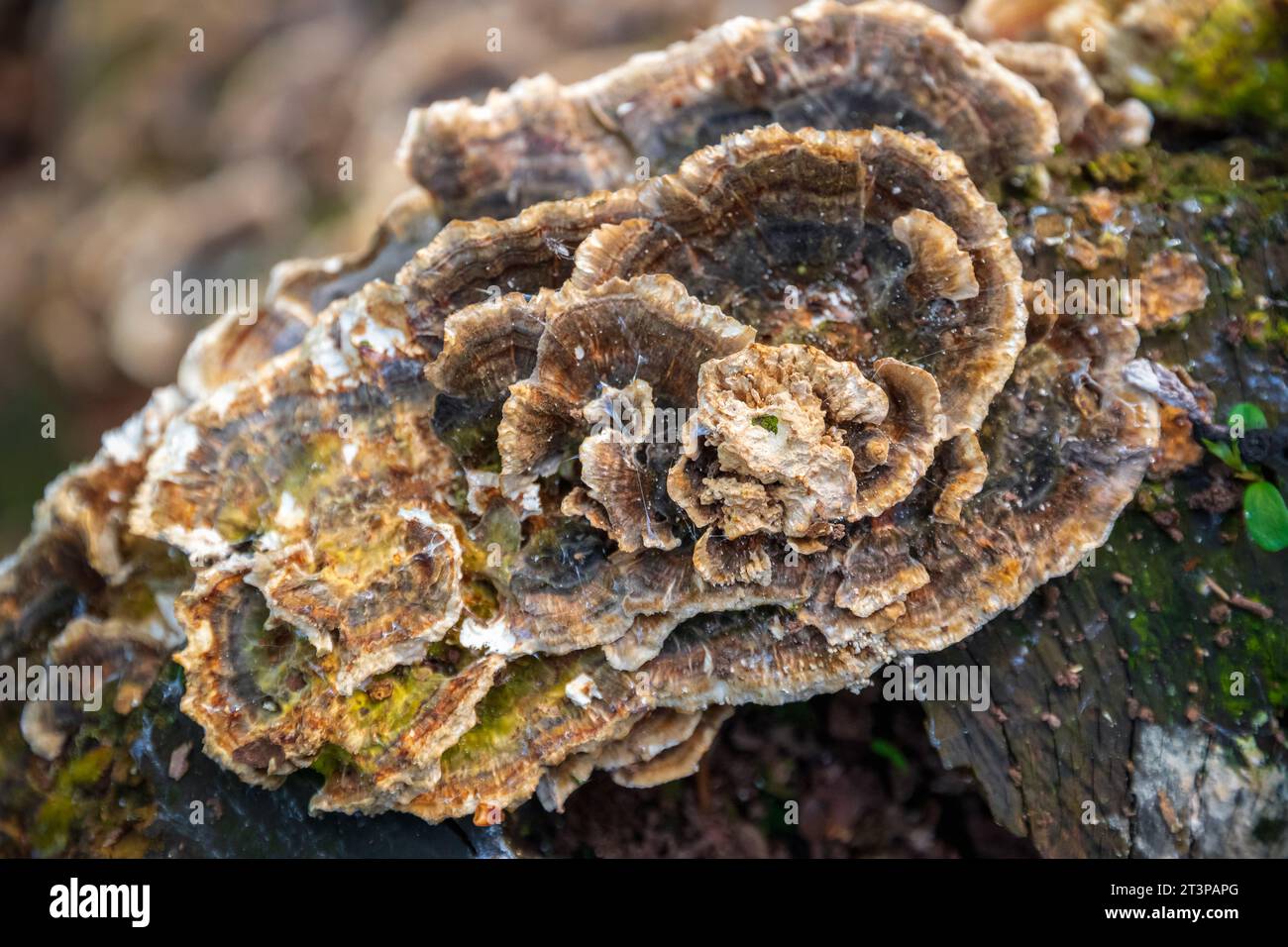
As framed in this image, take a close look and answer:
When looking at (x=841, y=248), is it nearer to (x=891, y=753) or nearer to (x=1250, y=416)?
Result: (x=1250, y=416)

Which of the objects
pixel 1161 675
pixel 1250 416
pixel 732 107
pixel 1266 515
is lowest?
pixel 1161 675

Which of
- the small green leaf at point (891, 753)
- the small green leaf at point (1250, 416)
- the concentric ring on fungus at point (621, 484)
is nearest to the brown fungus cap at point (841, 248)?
the concentric ring on fungus at point (621, 484)

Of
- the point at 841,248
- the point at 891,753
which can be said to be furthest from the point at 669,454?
the point at 891,753

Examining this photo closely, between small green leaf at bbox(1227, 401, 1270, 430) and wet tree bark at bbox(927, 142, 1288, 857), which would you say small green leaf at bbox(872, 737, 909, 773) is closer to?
wet tree bark at bbox(927, 142, 1288, 857)

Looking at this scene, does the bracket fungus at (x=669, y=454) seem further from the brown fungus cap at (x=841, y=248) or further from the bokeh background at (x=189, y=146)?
the bokeh background at (x=189, y=146)

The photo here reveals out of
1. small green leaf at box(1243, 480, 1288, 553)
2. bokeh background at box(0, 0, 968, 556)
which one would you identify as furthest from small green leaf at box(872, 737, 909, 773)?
bokeh background at box(0, 0, 968, 556)
